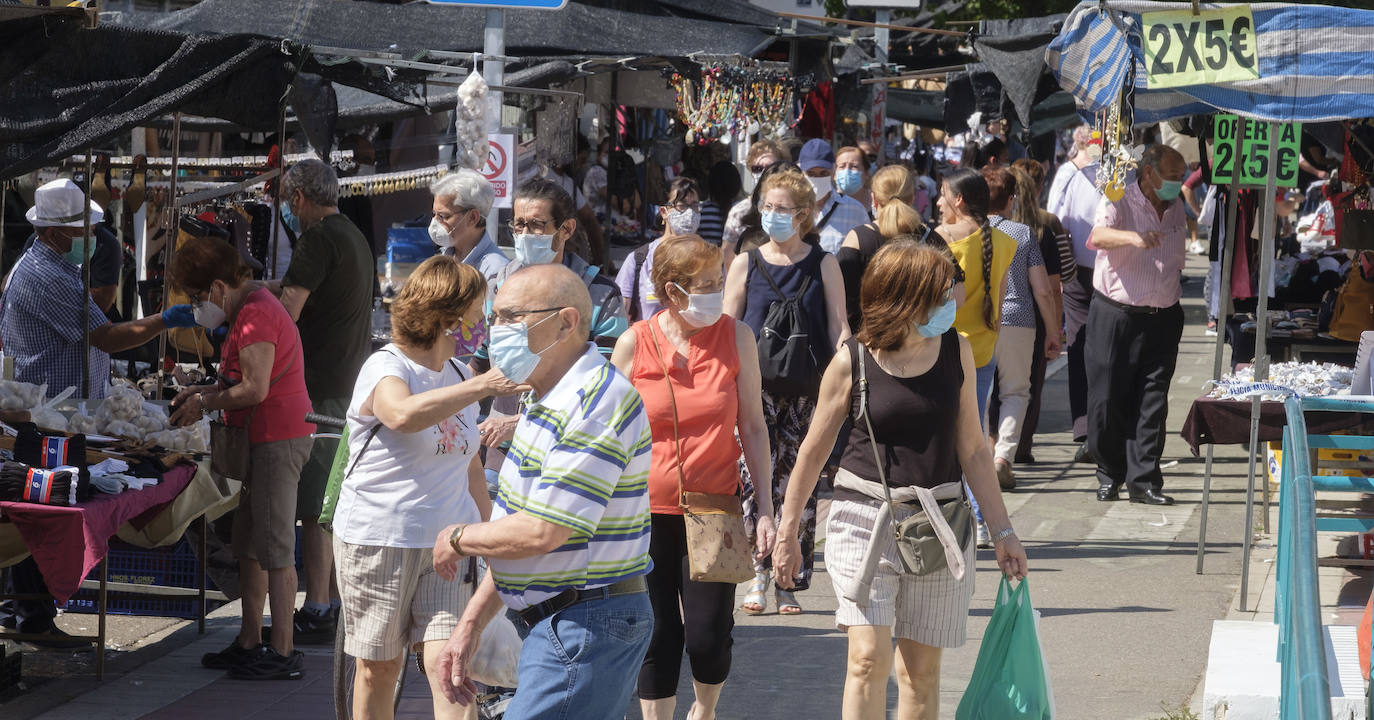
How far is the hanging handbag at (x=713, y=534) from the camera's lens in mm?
4906

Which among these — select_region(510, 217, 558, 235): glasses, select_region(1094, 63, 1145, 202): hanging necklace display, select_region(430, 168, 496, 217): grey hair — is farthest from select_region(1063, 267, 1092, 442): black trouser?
select_region(510, 217, 558, 235): glasses

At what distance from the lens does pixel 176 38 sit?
6.14m

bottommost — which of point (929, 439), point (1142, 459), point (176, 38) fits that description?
point (1142, 459)

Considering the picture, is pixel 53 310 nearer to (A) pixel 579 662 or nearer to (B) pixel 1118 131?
(A) pixel 579 662

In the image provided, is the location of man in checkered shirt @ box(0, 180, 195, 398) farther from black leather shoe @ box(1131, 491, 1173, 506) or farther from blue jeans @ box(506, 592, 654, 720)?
black leather shoe @ box(1131, 491, 1173, 506)

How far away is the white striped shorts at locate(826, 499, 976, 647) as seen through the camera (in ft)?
15.4

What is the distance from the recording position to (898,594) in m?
4.77

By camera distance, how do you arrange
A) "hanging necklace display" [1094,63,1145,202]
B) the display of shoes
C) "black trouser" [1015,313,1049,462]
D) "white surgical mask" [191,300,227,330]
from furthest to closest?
"black trouser" [1015,313,1049,462] < "hanging necklace display" [1094,63,1145,202] < the display of shoes < "white surgical mask" [191,300,227,330]

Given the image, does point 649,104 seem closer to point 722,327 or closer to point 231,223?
point 231,223

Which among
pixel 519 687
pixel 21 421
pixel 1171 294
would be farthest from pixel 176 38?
pixel 1171 294

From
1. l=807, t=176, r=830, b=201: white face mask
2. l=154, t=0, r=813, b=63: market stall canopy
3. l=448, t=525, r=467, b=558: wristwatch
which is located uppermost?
l=154, t=0, r=813, b=63: market stall canopy

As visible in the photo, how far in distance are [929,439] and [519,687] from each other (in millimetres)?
1708

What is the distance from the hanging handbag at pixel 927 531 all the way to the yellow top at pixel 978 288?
3670 millimetres

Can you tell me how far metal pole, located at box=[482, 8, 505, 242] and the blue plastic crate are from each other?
6.71 ft
